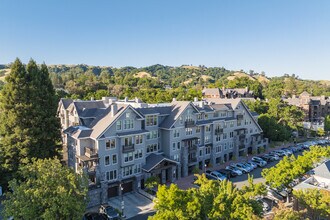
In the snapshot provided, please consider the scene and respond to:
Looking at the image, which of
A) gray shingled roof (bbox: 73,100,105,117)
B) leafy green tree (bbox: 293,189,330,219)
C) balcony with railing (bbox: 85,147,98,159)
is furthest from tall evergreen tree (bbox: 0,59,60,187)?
leafy green tree (bbox: 293,189,330,219)

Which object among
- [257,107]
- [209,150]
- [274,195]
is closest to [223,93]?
[257,107]

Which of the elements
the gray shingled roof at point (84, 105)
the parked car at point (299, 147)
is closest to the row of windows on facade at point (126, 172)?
the gray shingled roof at point (84, 105)

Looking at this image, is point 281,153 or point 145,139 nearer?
point 145,139

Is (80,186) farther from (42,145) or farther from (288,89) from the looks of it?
(288,89)

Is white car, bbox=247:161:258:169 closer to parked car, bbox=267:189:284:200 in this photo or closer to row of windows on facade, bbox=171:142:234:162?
row of windows on facade, bbox=171:142:234:162

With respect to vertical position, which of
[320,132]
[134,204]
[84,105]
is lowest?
[134,204]

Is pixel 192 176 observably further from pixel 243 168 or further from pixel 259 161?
pixel 259 161

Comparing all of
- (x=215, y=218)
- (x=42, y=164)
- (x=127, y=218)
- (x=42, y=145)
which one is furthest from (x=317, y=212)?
(x=42, y=145)
